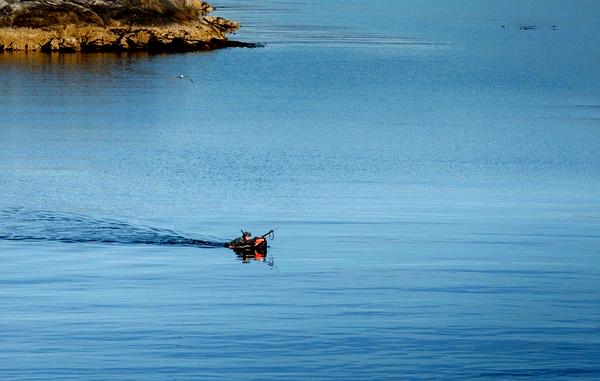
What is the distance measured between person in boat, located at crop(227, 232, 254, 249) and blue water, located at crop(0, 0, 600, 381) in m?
0.49

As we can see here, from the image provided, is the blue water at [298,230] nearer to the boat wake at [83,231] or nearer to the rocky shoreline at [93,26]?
the boat wake at [83,231]

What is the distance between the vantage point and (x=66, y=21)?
10112 centimetres

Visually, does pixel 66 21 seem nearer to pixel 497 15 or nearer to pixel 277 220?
pixel 277 220

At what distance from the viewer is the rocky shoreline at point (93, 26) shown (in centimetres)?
9962

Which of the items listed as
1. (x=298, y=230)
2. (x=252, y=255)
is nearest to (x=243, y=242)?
(x=252, y=255)

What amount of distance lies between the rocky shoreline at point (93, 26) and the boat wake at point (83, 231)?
62593mm

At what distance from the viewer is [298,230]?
125 feet

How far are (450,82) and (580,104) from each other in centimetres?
1595

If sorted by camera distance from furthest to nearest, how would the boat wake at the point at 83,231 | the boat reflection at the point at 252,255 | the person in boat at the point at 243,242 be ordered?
1. the boat wake at the point at 83,231
2. the person in boat at the point at 243,242
3. the boat reflection at the point at 252,255

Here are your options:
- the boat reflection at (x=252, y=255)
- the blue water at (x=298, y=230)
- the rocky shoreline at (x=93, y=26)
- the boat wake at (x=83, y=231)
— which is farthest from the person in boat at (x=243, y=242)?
the rocky shoreline at (x=93, y=26)

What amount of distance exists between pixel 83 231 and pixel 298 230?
21.7 feet

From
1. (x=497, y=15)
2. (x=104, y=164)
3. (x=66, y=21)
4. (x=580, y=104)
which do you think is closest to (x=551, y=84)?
(x=580, y=104)

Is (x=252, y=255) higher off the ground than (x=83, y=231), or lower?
lower

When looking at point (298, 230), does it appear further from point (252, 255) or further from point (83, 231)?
point (83, 231)
